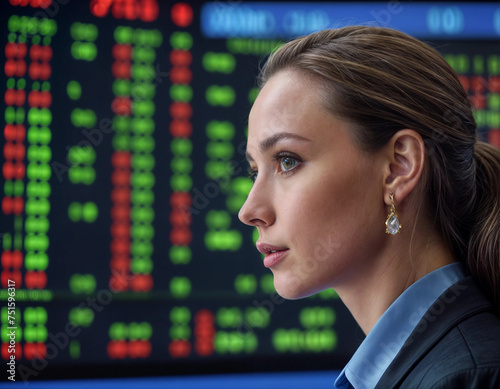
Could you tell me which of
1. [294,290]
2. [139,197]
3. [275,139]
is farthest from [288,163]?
[139,197]

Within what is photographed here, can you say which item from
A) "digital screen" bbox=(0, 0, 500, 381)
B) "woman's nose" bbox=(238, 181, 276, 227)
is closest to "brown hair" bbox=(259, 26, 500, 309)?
"woman's nose" bbox=(238, 181, 276, 227)

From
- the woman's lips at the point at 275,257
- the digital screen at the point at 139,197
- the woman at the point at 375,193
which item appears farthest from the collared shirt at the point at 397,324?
the digital screen at the point at 139,197

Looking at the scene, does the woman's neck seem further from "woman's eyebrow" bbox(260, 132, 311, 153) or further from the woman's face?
"woman's eyebrow" bbox(260, 132, 311, 153)

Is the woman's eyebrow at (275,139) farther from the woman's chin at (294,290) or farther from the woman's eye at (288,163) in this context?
the woman's chin at (294,290)

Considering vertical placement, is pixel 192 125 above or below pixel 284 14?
below

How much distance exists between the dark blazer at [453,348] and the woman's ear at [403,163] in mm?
112

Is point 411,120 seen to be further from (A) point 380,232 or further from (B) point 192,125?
(B) point 192,125

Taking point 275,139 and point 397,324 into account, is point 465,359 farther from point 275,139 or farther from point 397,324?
point 275,139

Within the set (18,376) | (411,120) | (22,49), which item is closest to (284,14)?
(22,49)

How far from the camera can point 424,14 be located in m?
1.20

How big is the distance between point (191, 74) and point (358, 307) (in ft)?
2.02

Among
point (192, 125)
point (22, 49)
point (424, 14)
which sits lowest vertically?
point (192, 125)

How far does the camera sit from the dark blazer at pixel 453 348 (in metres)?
0.49

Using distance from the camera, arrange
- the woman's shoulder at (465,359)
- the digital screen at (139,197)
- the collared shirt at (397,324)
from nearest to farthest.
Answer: the woman's shoulder at (465,359)
the collared shirt at (397,324)
the digital screen at (139,197)
